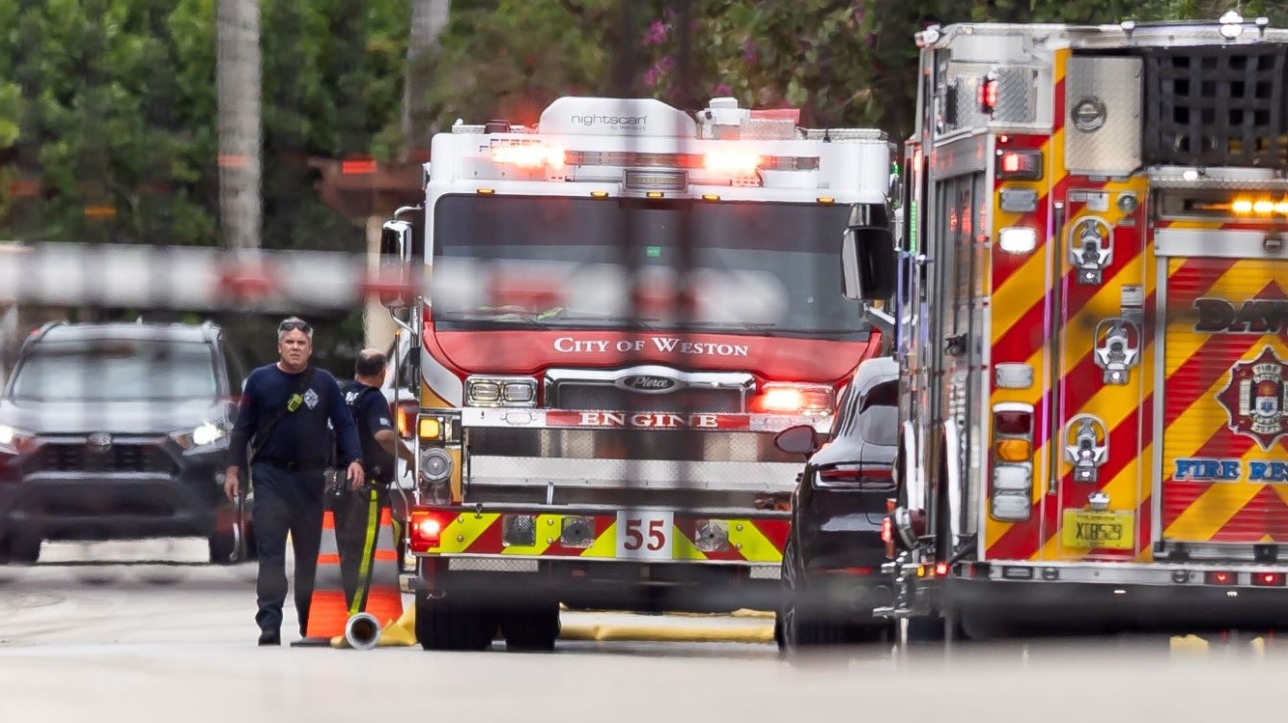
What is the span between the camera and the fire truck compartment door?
6.71 meters

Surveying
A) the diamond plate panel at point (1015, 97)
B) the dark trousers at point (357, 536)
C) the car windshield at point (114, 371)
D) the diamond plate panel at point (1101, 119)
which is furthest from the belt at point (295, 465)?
the car windshield at point (114, 371)

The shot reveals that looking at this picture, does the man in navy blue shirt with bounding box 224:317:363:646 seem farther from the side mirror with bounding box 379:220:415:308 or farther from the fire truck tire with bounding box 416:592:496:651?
the side mirror with bounding box 379:220:415:308

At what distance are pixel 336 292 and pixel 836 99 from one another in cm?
448

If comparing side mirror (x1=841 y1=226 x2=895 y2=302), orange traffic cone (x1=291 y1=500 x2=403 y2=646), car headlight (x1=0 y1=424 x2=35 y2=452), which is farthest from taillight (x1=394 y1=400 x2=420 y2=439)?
car headlight (x1=0 y1=424 x2=35 y2=452)

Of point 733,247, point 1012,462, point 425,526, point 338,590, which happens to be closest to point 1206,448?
point 1012,462

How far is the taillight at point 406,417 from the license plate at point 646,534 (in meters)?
6.03

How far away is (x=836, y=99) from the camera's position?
7.60 m

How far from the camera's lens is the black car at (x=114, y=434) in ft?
12.9

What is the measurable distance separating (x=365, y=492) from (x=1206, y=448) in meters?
4.73

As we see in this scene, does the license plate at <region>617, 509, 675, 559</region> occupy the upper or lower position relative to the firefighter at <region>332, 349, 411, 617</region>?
upper

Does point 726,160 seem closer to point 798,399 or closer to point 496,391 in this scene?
point 798,399

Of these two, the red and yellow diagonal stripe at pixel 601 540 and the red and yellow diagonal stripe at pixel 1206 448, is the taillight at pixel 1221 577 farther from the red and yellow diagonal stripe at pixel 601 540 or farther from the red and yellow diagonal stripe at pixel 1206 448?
the red and yellow diagonal stripe at pixel 601 540

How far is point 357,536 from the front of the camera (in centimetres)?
1106

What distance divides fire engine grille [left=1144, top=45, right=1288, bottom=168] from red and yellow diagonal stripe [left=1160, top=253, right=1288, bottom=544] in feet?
1.95
